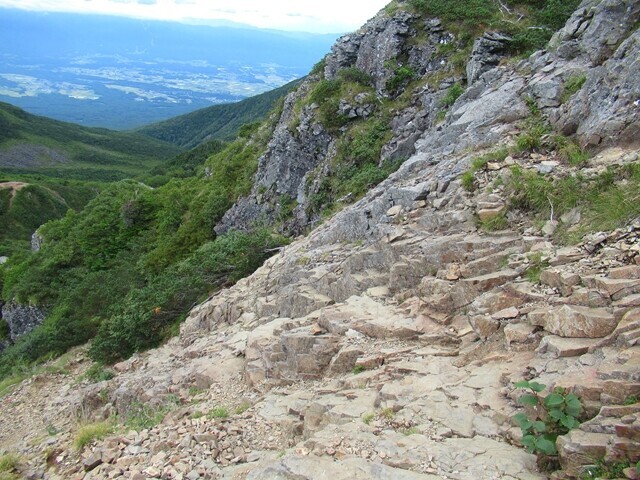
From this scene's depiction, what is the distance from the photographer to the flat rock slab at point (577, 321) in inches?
251

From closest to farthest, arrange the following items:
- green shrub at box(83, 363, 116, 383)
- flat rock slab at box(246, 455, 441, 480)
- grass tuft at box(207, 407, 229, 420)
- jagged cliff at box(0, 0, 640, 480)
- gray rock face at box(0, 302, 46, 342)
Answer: flat rock slab at box(246, 455, 441, 480)
jagged cliff at box(0, 0, 640, 480)
grass tuft at box(207, 407, 229, 420)
green shrub at box(83, 363, 116, 383)
gray rock face at box(0, 302, 46, 342)

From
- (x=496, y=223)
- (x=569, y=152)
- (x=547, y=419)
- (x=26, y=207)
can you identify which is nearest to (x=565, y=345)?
(x=547, y=419)

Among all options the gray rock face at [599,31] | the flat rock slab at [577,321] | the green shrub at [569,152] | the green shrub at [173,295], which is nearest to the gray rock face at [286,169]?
the green shrub at [173,295]

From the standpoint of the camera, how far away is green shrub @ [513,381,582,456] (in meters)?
5.29

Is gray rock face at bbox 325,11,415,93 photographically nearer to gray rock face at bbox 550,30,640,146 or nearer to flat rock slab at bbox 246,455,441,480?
gray rock face at bbox 550,30,640,146

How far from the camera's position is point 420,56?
26047 millimetres

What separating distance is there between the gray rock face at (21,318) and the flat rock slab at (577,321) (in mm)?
36080

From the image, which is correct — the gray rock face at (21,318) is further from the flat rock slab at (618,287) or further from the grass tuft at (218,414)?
the flat rock slab at (618,287)

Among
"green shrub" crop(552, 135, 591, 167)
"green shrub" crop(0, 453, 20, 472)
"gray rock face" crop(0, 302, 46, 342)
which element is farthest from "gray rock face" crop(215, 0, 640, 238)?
"gray rock face" crop(0, 302, 46, 342)

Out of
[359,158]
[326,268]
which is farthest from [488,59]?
[326,268]

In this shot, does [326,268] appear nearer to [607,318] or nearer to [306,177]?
[607,318]

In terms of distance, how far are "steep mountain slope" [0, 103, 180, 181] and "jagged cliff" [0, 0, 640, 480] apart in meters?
134

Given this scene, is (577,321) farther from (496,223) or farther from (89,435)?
(89,435)

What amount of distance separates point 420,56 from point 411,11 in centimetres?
325
